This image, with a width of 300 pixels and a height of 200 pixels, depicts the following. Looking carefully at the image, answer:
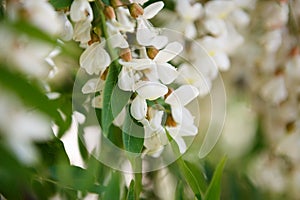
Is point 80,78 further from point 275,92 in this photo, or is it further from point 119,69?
point 275,92

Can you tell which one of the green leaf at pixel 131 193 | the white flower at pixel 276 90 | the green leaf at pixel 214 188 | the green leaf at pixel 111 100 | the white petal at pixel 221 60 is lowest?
the white flower at pixel 276 90

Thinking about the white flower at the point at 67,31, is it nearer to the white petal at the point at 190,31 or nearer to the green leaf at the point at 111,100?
the green leaf at the point at 111,100

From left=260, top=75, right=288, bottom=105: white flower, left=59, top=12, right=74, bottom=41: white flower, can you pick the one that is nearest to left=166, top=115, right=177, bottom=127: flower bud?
left=59, top=12, right=74, bottom=41: white flower

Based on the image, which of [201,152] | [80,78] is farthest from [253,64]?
[80,78]

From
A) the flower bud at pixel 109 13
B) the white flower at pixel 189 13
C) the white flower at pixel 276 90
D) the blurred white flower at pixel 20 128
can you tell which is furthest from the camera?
the white flower at pixel 276 90

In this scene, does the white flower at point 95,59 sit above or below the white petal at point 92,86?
above

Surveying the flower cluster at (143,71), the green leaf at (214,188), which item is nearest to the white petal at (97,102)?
the flower cluster at (143,71)

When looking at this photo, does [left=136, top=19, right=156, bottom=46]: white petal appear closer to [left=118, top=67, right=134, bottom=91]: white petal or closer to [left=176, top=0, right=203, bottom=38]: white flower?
[left=118, top=67, right=134, bottom=91]: white petal
